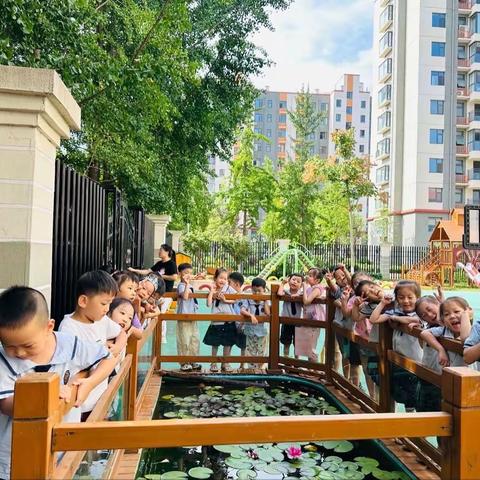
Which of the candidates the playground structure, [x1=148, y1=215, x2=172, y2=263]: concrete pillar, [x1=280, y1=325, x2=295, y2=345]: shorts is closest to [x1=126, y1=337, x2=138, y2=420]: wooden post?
[x1=280, y1=325, x2=295, y2=345]: shorts

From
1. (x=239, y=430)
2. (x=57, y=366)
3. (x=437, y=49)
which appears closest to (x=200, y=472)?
(x=57, y=366)

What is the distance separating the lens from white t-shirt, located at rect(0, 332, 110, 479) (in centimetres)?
182

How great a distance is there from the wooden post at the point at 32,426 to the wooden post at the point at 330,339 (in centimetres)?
464

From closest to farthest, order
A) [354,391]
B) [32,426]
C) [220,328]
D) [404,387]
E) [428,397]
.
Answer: [32,426] < [428,397] < [404,387] < [354,391] < [220,328]

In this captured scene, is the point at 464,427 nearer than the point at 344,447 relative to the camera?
Yes

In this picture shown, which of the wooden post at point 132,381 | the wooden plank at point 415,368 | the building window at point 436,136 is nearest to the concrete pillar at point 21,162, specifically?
the wooden post at point 132,381

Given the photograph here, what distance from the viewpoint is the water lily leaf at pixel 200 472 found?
3455 millimetres

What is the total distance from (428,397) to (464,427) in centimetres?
196

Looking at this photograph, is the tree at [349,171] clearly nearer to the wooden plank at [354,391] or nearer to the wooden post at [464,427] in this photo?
the wooden plank at [354,391]

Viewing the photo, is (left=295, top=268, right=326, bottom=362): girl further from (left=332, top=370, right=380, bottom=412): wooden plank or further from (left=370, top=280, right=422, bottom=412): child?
(left=370, top=280, right=422, bottom=412): child

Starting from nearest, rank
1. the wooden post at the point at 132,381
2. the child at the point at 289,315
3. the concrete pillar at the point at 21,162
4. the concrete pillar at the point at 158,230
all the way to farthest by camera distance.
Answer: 1. the concrete pillar at the point at 21,162
2. the wooden post at the point at 132,381
3. the child at the point at 289,315
4. the concrete pillar at the point at 158,230

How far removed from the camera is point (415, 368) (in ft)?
11.7

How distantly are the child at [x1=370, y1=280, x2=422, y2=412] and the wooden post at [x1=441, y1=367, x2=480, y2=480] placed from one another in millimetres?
2135

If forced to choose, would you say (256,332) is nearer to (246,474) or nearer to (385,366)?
(385,366)
